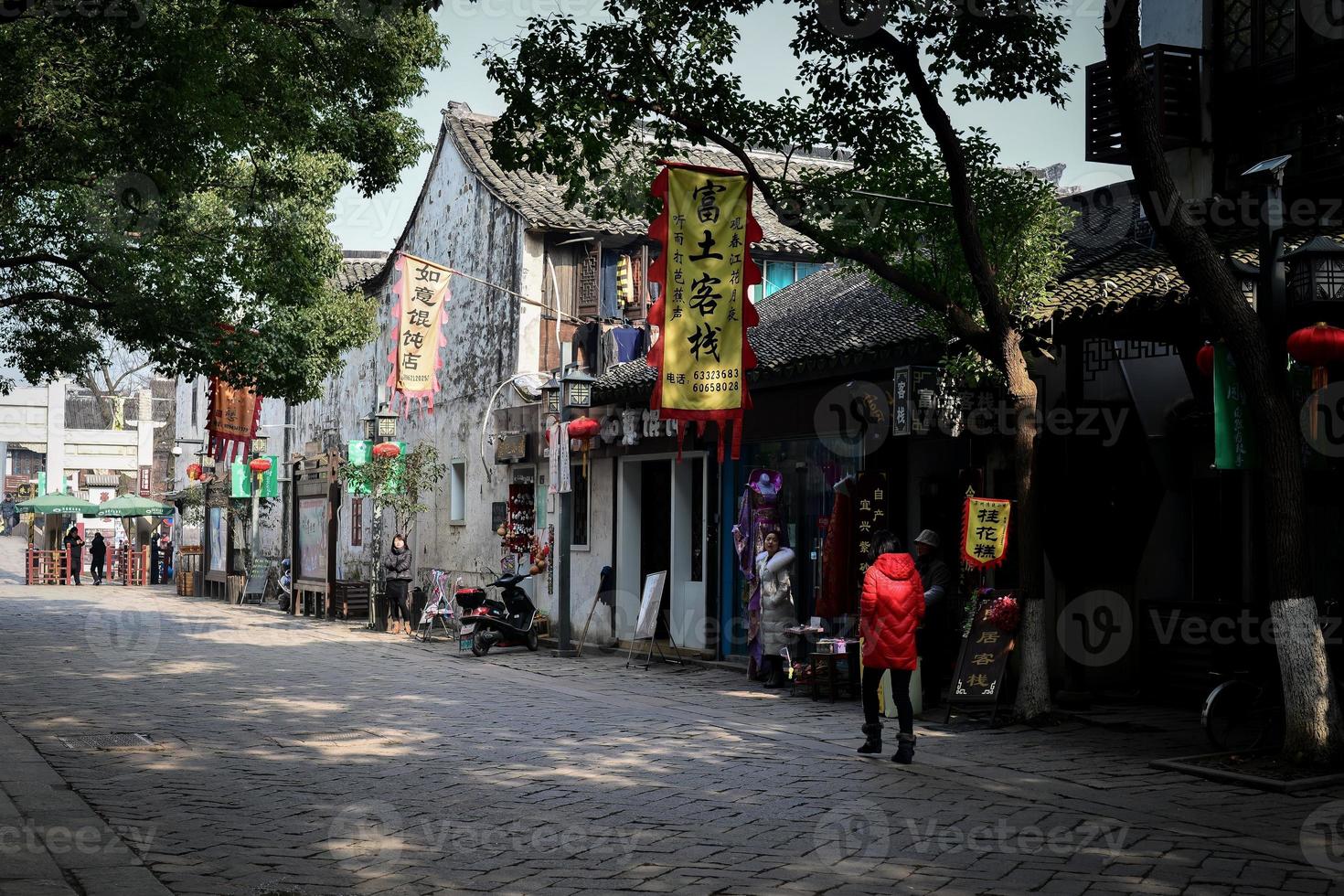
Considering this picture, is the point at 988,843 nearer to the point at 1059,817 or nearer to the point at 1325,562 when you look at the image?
the point at 1059,817

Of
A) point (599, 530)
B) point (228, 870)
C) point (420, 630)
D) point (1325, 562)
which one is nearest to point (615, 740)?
point (228, 870)

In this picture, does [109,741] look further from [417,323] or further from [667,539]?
[417,323]

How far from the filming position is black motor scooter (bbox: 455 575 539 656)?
65.8 ft

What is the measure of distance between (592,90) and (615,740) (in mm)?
5672

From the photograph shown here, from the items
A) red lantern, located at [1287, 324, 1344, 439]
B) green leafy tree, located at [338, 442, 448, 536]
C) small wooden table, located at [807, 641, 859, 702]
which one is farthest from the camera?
green leafy tree, located at [338, 442, 448, 536]

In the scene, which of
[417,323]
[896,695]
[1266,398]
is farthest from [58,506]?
[1266,398]

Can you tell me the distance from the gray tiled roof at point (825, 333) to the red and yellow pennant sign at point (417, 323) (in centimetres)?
330

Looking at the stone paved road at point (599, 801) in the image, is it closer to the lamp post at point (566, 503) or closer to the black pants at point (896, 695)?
the black pants at point (896, 695)

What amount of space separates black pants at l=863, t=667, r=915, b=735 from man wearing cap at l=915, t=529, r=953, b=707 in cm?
155

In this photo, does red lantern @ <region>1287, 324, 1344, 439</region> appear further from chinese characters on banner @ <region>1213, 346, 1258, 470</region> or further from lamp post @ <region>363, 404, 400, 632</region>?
lamp post @ <region>363, 404, 400, 632</region>

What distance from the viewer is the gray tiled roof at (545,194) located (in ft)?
78.4

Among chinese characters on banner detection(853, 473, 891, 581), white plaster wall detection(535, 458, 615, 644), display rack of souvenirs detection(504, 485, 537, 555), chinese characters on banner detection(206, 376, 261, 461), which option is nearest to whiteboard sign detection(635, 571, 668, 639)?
white plaster wall detection(535, 458, 615, 644)

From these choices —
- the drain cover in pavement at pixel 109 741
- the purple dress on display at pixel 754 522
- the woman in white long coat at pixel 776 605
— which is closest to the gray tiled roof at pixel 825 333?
the purple dress on display at pixel 754 522

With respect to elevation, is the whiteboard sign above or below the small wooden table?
above
